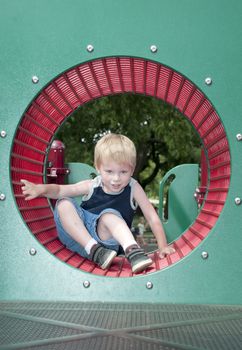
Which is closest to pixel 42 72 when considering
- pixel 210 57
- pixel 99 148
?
pixel 99 148

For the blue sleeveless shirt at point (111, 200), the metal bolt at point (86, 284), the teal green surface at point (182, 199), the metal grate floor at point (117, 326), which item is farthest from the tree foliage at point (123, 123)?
the metal grate floor at point (117, 326)

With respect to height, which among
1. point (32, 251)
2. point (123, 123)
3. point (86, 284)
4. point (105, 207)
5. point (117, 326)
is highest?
point (123, 123)

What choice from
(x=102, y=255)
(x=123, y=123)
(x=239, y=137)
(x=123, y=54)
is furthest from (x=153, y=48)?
(x=123, y=123)

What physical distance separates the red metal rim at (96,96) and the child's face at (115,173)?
0.34 m

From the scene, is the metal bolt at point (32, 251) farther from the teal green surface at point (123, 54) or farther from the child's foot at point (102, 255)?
the child's foot at point (102, 255)

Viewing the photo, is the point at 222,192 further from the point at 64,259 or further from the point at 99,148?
the point at 64,259

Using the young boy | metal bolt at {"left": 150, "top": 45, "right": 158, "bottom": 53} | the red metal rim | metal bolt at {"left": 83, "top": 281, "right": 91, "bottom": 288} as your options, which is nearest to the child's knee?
the young boy

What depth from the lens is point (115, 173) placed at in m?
2.61

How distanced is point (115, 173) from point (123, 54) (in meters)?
0.57

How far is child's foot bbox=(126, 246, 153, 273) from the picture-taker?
91.4 inches

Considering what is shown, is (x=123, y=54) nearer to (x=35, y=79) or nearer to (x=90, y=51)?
(x=90, y=51)

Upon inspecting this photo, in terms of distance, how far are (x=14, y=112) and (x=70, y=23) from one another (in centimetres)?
40

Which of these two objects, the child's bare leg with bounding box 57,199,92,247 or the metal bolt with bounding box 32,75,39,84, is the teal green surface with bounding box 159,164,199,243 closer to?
the child's bare leg with bounding box 57,199,92,247

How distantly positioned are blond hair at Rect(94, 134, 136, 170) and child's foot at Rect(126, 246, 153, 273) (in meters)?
0.40
